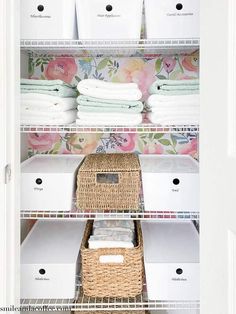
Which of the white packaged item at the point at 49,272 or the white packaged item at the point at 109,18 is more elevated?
the white packaged item at the point at 109,18

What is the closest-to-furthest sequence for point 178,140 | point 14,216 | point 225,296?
point 225,296 → point 14,216 → point 178,140

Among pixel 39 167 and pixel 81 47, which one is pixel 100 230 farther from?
pixel 81 47

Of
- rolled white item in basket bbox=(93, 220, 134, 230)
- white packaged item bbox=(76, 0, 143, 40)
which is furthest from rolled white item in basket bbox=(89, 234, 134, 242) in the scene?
white packaged item bbox=(76, 0, 143, 40)

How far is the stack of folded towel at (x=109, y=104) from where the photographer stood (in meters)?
1.72

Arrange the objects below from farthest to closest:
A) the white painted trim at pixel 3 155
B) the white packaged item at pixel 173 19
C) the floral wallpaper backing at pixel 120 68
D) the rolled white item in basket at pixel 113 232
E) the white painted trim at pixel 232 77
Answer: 1. the floral wallpaper backing at pixel 120 68
2. the rolled white item in basket at pixel 113 232
3. the white packaged item at pixel 173 19
4. the white painted trim at pixel 3 155
5. the white painted trim at pixel 232 77

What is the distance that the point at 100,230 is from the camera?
184 centimetres

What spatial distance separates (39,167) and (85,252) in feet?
1.32

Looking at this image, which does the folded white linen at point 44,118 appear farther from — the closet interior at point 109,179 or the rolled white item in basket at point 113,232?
the rolled white item in basket at point 113,232

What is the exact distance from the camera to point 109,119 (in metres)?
1.72

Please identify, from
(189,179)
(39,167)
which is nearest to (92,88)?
(39,167)

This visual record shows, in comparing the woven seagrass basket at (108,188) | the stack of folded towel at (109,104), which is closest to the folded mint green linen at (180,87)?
the stack of folded towel at (109,104)

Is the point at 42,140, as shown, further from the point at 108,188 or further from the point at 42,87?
the point at 108,188

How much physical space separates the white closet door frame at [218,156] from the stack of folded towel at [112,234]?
380 mm

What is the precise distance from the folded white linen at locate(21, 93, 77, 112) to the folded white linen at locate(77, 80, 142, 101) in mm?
103
